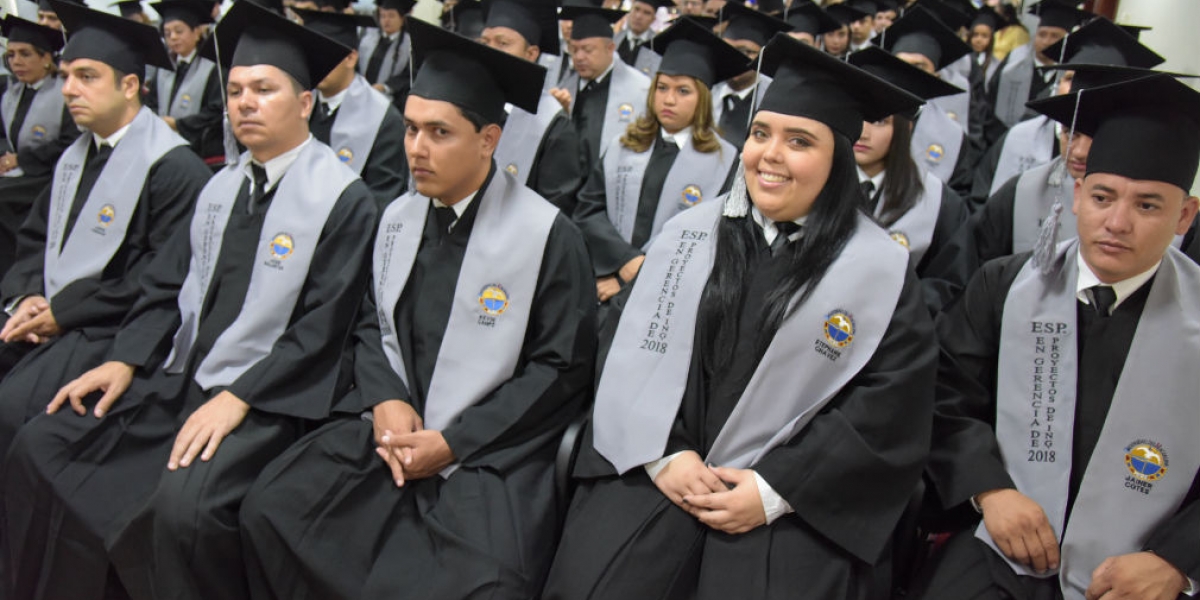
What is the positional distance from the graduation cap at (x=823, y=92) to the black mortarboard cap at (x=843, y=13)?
4.24 meters

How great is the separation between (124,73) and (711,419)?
9.86ft

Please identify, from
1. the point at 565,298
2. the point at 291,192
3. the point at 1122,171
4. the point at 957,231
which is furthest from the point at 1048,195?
the point at 291,192

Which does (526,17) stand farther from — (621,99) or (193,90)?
(193,90)

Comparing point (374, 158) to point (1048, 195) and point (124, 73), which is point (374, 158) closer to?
point (124, 73)

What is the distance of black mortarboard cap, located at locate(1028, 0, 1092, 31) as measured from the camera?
18.3ft

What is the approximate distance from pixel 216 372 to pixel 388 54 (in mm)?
5645

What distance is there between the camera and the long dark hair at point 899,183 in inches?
126

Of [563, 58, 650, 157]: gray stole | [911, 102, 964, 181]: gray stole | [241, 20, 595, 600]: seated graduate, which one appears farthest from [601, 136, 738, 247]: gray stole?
[241, 20, 595, 600]: seated graduate

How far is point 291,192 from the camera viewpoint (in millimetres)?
2750

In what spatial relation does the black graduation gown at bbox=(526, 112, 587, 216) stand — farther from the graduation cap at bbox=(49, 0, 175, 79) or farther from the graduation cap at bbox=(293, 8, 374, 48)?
the graduation cap at bbox=(49, 0, 175, 79)

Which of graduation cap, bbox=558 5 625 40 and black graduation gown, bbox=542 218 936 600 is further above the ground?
graduation cap, bbox=558 5 625 40

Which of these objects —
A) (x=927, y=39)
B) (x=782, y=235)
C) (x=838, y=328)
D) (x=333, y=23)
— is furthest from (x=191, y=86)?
(x=838, y=328)

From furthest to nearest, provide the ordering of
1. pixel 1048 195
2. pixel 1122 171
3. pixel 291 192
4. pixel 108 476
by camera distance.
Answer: pixel 1048 195 < pixel 291 192 < pixel 108 476 < pixel 1122 171

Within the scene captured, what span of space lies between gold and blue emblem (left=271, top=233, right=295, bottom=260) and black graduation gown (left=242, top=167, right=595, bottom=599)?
38cm
